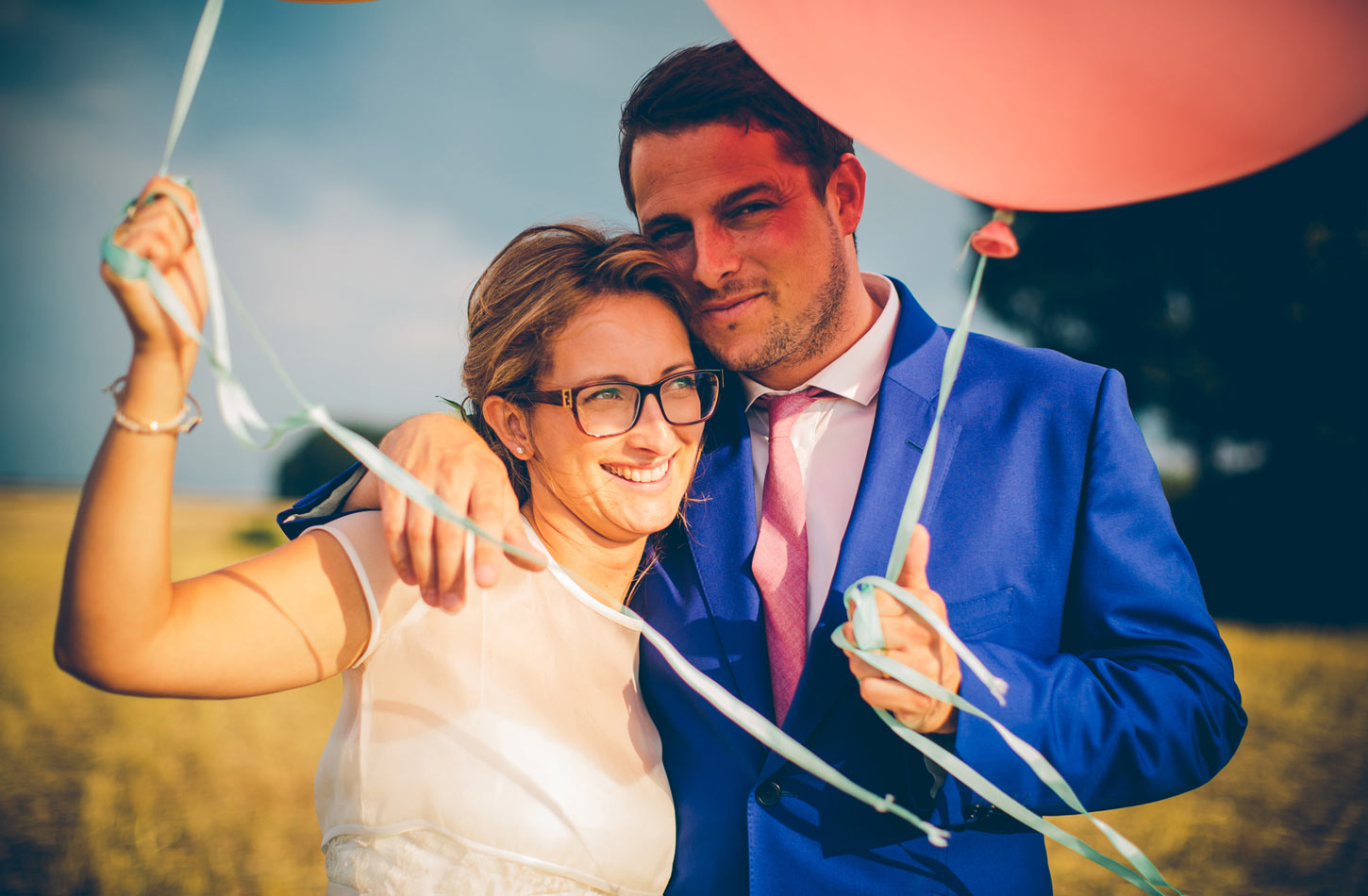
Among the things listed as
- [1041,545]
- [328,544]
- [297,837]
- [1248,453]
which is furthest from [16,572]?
[1248,453]

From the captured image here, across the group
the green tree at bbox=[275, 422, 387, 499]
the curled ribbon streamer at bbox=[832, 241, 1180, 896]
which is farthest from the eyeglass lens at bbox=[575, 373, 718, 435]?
the green tree at bbox=[275, 422, 387, 499]

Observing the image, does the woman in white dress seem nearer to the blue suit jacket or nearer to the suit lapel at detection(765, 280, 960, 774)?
the blue suit jacket

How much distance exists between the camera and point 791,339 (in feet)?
7.70

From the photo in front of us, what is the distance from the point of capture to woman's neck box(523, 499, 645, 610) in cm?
225

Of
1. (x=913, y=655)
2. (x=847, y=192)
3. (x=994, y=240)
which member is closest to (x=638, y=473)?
(x=913, y=655)

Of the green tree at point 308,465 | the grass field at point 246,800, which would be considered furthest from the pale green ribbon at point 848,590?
the green tree at point 308,465

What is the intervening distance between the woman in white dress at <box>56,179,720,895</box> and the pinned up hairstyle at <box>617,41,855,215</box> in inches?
18.1

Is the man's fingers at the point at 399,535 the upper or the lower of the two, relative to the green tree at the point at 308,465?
upper

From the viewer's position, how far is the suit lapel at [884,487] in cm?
187

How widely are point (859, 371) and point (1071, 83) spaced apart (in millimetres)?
991

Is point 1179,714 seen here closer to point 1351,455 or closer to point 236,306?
point 236,306

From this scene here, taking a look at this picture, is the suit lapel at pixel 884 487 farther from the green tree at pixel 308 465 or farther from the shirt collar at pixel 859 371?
the green tree at pixel 308 465

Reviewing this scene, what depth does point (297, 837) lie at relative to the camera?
18.6 ft

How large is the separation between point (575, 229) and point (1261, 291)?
54.4 ft
